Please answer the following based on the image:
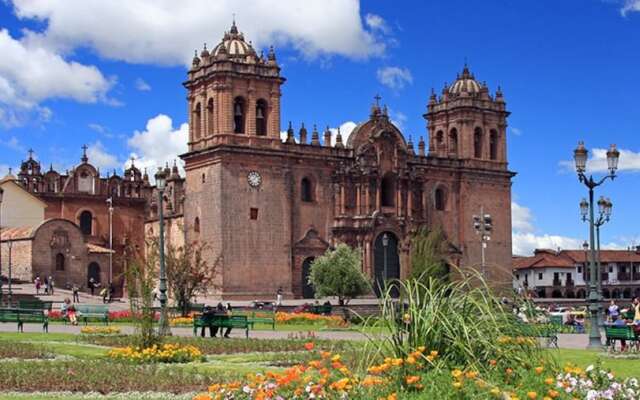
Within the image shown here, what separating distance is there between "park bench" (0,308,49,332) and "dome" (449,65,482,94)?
45068 millimetres

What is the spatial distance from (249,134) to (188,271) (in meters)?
18.7

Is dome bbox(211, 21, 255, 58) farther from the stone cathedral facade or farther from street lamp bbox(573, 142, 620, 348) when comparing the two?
street lamp bbox(573, 142, 620, 348)

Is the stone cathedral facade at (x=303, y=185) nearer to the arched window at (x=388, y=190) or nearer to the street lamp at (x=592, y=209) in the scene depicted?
the arched window at (x=388, y=190)

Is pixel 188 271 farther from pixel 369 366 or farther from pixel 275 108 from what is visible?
pixel 369 366

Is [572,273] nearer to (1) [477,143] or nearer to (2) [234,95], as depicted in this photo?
(1) [477,143]

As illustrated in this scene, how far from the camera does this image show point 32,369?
56.6ft

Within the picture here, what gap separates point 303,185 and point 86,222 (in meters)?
23.2

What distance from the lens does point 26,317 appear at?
3203 centimetres

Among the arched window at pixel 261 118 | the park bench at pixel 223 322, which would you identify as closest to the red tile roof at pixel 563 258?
the arched window at pixel 261 118

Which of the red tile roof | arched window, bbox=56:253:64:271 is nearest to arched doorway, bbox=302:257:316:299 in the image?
arched window, bbox=56:253:64:271

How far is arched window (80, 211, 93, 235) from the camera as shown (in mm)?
77125

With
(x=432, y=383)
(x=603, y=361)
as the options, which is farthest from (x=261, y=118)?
(x=432, y=383)

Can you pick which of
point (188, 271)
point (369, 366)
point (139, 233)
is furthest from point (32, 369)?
point (139, 233)

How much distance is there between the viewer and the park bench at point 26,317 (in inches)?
1240
